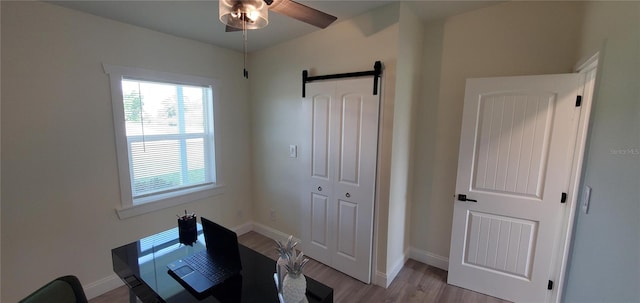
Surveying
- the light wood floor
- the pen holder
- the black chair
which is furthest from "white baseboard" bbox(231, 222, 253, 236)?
the black chair

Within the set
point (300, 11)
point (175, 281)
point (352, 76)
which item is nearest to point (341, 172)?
point (352, 76)

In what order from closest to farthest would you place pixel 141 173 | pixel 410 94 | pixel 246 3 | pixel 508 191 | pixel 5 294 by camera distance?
pixel 246 3 → pixel 5 294 → pixel 508 191 → pixel 410 94 → pixel 141 173

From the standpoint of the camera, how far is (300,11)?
4.65 feet

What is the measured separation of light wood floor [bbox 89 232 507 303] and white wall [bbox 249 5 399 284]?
211mm

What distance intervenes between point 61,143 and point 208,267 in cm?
171

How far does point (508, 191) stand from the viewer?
6.55 feet

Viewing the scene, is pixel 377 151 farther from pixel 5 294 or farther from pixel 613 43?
pixel 5 294

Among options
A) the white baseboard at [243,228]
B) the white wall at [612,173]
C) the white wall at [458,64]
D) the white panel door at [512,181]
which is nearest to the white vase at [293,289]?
the white wall at [612,173]

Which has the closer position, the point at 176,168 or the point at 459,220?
the point at 459,220

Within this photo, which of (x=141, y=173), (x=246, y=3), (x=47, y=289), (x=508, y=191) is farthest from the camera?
(x=141, y=173)

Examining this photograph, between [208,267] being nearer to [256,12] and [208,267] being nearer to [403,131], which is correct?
[256,12]

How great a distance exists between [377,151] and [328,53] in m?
1.06

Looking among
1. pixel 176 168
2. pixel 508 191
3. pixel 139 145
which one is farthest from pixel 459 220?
pixel 139 145

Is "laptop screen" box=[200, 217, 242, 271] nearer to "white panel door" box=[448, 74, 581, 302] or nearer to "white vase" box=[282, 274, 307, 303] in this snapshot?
"white vase" box=[282, 274, 307, 303]
